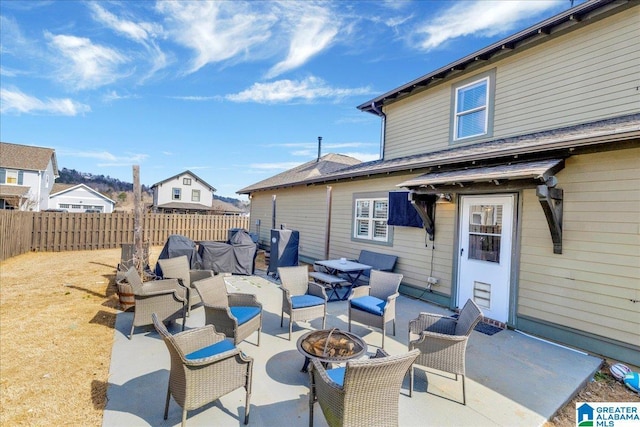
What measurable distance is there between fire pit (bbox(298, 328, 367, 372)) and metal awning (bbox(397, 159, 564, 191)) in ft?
10.9

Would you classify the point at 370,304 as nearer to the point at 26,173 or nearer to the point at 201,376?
Answer: the point at 201,376

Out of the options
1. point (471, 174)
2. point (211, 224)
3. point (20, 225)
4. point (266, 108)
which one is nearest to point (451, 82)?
point (471, 174)

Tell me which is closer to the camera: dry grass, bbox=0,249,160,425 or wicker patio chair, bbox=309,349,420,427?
wicker patio chair, bbox=309,349,420,427

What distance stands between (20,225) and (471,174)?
16.2 metres

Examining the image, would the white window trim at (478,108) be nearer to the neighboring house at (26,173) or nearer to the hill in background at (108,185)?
the neighboring house at (26,173)

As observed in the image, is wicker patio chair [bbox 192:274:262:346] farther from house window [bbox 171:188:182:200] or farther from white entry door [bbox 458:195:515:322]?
house window [bbox 171:188:182:200]

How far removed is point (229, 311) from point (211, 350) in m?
0.82

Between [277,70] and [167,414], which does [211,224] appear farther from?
[167,414]

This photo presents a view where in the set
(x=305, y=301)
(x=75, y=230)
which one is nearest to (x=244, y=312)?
(x=305, y=301)

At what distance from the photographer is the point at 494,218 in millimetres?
5355

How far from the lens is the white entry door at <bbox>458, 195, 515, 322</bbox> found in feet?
16.8

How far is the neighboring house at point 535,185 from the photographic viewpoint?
3963mm

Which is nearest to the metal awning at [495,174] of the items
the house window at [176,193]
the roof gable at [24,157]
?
the house window at [176,193]

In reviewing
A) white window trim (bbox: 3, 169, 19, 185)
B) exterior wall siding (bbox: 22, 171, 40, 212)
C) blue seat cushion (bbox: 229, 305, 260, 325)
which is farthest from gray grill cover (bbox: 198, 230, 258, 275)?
white window trim (bbox: 3, 169, 19, 185)
